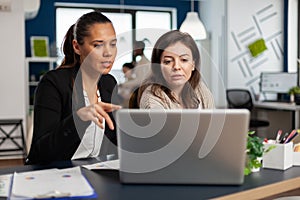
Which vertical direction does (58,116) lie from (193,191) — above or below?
above

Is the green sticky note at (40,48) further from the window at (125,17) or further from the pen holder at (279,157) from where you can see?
the pen holder at (279,157)

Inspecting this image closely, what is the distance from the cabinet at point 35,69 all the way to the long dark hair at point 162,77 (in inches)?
207

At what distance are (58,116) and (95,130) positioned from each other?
0.16 m

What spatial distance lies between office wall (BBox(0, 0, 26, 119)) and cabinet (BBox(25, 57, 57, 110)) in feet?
3.52

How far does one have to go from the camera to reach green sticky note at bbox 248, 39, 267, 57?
754 centimetres

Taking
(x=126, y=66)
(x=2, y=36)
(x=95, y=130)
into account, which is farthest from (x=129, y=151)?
(x=2, y=36)

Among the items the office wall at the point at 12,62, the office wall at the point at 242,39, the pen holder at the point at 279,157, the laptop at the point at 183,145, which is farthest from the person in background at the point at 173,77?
the office wall at the point at 242,39

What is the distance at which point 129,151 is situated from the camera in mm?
1330

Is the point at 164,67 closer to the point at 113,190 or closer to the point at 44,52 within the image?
the point at 113,190

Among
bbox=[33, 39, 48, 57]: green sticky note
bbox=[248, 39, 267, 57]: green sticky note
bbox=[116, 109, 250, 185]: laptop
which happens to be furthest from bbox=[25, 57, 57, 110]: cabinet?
bbox=[116, 109, 250, 185]: laptop

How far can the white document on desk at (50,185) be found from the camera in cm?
119

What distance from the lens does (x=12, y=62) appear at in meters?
5.83

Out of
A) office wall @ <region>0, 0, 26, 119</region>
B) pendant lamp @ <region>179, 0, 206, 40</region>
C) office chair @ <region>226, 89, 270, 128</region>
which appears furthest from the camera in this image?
office chair @ <region>226, 89, 270, 128</region>

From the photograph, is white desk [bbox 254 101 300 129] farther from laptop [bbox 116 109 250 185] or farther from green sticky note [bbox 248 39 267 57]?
laptop [bbox 116 109 250 185]
